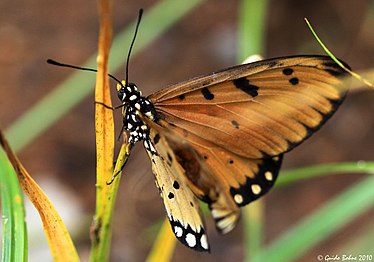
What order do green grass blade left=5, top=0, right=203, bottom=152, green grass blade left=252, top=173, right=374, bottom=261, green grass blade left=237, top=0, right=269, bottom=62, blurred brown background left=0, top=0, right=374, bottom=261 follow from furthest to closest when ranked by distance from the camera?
blurred brown background left=0, top=0, right=374, bottom=261, green grass blade left=5, top=0, right=203, bottom=152, green grass blade left=237, top=0, right=269, bottom=62, green grass blade left=252, top=173, right=374, bottom=261

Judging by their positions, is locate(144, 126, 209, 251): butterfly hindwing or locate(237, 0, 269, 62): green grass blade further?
locate(237, 0, 269, 62): green grass blade

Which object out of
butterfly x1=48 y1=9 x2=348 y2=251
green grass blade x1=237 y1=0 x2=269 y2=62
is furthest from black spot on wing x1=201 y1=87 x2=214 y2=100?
green grass blade x1=237 y1=0 x2=269 y2=62

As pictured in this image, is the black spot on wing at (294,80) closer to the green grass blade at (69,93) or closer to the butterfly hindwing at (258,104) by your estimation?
the butterfly hindwing at (258,104)

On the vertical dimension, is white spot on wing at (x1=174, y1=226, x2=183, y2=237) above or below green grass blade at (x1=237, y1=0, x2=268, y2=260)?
below

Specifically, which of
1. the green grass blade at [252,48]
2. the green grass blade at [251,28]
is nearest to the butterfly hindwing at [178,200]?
the green grass blade at [252,48]

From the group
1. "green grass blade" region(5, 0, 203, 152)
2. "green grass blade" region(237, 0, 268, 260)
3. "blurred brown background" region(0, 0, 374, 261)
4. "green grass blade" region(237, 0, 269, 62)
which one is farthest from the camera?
"blurred brown background" region(0, 0, 374, 261)

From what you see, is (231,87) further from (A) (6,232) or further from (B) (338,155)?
(B) (338,155)

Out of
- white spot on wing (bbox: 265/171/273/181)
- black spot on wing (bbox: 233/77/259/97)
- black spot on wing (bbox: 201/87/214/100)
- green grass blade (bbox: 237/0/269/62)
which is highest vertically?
green grass blade (bbox: 237/0/269/62)

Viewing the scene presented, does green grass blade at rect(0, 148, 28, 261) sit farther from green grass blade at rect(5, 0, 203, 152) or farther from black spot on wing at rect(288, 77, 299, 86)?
green grass blade at rect(5, 0, 203, 152)
